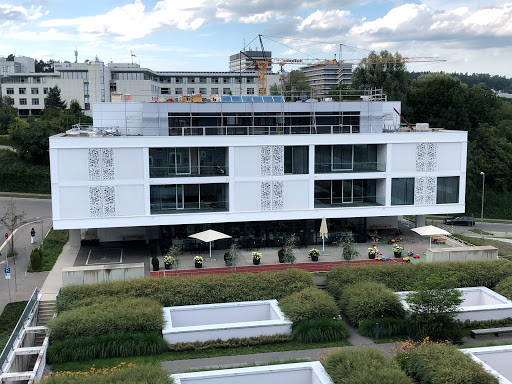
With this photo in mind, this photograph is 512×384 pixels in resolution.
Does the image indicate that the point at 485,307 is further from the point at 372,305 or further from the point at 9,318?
the point at 9,318

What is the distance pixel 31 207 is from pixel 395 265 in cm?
3814

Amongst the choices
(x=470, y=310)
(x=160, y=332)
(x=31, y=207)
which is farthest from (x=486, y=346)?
(x=31, y=207)

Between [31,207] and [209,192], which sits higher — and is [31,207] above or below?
below

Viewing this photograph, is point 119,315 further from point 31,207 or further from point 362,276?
point 31,207

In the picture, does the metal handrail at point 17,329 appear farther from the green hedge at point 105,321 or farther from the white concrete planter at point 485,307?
the white concrete planter at point 485,307

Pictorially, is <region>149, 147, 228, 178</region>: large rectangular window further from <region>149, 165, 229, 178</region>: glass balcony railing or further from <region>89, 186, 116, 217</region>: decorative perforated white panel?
<region>89, 186, 116, 217</region>: decorative perforated white panel

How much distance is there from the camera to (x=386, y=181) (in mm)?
38094

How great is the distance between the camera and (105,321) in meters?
23.8

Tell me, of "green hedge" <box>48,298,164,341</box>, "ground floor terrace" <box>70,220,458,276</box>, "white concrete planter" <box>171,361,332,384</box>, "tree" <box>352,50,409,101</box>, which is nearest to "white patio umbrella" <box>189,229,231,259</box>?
"ground floor terrace" <box>70,220,458,276</box>

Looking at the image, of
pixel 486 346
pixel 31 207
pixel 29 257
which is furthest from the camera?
pixel 31 207

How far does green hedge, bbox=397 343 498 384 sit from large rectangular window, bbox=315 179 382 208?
17913mm

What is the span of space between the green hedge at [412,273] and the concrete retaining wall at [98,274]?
10.1 m

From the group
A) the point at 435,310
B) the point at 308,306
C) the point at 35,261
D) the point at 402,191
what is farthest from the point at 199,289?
the point at 402,191

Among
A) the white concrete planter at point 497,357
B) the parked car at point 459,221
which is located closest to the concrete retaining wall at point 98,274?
the white concrete planter at point 497,357
